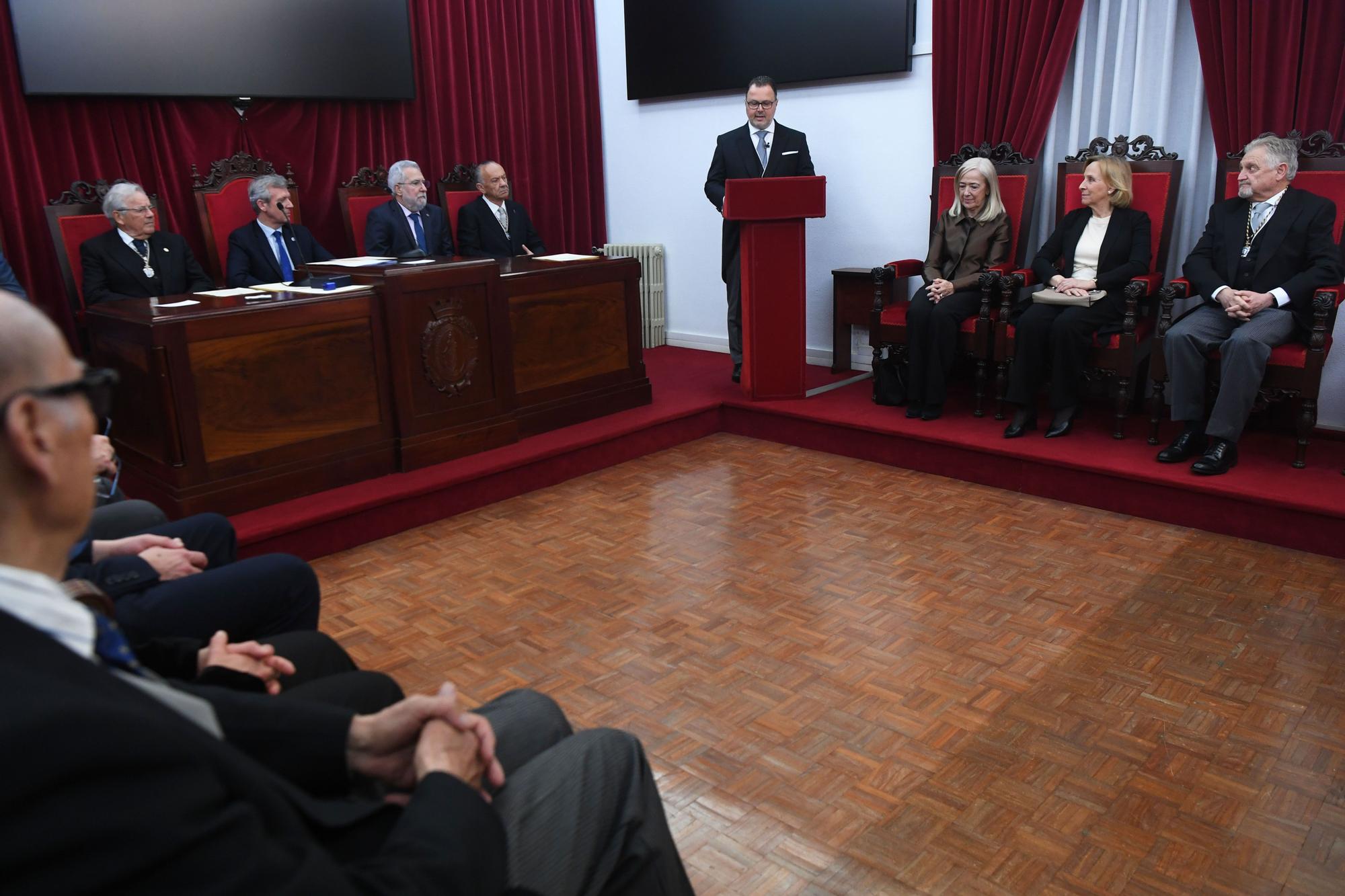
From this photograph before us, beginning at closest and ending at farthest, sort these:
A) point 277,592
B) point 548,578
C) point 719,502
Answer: point 277,592
point 548,578
point 719,502

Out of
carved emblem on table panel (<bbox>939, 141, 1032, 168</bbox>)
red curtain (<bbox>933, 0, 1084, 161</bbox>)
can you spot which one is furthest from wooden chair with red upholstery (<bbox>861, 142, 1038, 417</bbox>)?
red curtain (<bbox>933, 0, 1084, 161</bbox>)

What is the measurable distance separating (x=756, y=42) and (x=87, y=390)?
17.0 ft

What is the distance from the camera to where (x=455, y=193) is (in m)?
5.46

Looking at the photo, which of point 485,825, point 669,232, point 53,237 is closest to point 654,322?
point 669,232

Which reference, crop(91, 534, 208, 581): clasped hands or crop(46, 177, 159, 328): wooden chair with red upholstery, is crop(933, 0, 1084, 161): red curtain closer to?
crop(46, 177, 159, 328): wooden chair with red upholstery

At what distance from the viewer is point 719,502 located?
12.6ft

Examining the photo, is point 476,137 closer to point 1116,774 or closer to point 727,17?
→ point 727,17

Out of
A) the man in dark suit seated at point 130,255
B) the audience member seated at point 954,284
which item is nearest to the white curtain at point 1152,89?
the audience member seated at point 954,284

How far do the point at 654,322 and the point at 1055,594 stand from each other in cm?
396

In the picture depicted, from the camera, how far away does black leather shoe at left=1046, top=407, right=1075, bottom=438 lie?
3.99 metres

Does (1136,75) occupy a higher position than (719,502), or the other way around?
(1136,75)

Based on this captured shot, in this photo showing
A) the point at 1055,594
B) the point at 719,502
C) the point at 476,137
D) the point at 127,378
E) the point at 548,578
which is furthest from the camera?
the point at 476,137

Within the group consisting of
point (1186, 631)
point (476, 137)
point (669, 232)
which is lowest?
point (1186, 631)

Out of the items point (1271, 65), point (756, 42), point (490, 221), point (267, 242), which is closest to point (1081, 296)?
point (1271, 65)
